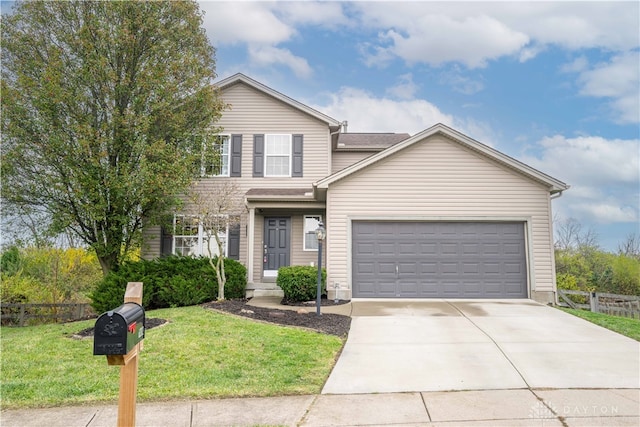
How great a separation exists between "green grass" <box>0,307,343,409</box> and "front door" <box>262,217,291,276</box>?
6039 mm

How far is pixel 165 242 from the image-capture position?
14508mm

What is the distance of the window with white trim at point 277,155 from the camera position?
14781 mm

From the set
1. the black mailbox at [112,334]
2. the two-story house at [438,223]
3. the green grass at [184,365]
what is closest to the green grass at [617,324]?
the two-story house at [438,223]

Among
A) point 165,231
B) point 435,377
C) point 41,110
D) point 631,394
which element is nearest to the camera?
point 631,394

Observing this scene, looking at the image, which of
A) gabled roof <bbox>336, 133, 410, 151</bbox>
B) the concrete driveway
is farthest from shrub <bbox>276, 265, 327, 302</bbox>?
gabled roof <bbox>336, 133, 410, 151</bbox>

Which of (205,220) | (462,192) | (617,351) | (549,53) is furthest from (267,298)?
(549,53)

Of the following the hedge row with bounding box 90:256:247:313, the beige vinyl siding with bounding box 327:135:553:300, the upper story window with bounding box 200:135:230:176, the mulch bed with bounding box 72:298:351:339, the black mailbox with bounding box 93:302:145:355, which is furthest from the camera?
the upper story window with bounding box 200:135:230:176

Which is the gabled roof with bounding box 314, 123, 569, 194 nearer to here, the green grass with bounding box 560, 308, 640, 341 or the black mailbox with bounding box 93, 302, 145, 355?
the green grass with bounding box 560, 308, 640, 341

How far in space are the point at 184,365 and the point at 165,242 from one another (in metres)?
9.49

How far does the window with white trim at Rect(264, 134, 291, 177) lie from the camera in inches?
582

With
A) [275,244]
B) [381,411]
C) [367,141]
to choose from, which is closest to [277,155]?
[275,244]

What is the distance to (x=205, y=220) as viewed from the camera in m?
11.9

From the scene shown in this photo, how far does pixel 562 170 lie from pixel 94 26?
20.7m

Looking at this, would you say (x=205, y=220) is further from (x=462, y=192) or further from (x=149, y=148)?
(x=462, y=192)
